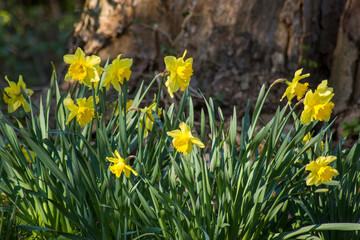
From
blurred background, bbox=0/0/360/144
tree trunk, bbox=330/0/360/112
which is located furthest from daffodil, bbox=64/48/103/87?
tree trunk, bbox=330/0/360/112

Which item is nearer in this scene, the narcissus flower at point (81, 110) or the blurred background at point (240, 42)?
the narcissus flower at point (81, 110)

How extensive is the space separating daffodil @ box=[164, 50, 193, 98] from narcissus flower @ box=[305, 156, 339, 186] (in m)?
0.60

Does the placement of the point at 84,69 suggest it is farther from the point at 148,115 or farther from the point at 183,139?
the point at 183,139

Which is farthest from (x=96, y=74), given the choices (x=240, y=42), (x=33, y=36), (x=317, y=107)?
(x=33, y=36)

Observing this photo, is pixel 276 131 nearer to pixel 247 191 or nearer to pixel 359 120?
pixel 247 191

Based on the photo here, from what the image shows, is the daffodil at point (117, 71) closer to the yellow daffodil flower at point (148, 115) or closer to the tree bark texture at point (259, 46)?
the yellow daffodil flower at point (148, 115)

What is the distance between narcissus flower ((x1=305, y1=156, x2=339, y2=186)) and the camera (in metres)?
1.77

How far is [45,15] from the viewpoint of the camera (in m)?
9.32

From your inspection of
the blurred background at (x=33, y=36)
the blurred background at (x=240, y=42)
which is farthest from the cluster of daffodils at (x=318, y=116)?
the blurred background at (x=33, y=36)

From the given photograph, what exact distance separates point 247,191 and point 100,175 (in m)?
0.62

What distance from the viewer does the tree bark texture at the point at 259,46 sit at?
378cm

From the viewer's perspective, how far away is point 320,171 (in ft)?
5.84

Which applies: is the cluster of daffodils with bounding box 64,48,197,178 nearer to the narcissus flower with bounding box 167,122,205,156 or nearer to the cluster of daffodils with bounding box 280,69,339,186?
the narcissus flower with bounding box 167,122,205,156

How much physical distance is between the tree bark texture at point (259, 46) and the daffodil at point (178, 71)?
183cm
